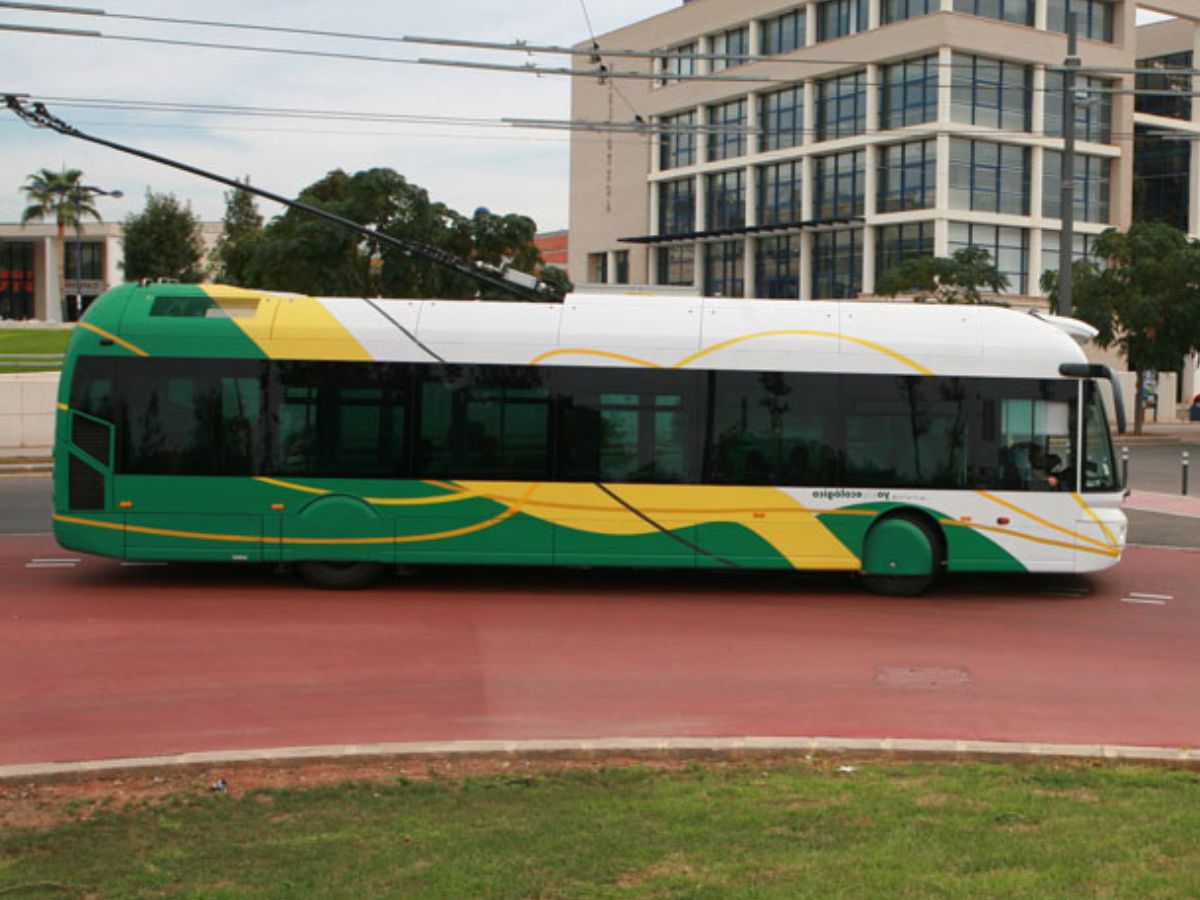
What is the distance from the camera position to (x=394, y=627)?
500 inches

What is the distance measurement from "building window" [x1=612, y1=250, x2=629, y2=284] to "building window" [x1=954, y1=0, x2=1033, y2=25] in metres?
23.7

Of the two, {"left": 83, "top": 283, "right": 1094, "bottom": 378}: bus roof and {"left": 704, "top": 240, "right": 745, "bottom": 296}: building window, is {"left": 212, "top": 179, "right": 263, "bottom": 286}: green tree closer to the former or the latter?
{"left": 704, "top": 240, "right": 745, "bottom": 296}: building window

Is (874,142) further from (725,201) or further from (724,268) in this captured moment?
(724,268)

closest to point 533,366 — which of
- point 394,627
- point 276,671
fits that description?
point 394,627

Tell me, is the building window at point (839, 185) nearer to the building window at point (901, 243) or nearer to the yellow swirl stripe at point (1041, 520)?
the building window at point (901, 243)

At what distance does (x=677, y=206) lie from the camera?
220 ft

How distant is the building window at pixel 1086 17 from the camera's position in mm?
54969

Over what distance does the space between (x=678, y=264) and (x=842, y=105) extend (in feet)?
45.5

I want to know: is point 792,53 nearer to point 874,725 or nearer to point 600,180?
point 600,180

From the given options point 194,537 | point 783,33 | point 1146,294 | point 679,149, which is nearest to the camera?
point 194,537

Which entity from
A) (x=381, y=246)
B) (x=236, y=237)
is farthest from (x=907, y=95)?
(x=236, y=237)

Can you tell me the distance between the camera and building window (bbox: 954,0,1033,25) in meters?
52.8

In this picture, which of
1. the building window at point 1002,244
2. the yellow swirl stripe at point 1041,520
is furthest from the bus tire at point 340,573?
the building window at point 1002,244

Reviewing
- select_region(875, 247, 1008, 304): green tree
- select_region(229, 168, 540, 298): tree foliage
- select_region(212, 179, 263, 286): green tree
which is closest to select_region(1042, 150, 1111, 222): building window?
select_region(875, 247, 1008, 304): green tree
